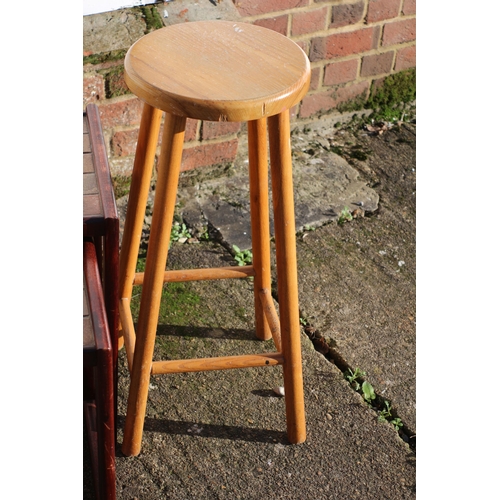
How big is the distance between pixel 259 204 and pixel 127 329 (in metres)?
0.56

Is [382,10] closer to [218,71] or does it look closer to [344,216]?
[344,216]

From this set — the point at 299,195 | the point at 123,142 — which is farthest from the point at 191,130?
the point at 299,195

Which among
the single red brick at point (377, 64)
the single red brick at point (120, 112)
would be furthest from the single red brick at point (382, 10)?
the single red brick at point (120, 112)

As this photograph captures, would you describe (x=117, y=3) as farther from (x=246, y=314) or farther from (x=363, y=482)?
(x=363, y=482)

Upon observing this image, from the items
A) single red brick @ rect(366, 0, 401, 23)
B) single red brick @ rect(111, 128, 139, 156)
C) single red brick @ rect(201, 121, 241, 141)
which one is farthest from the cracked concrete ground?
single red brick @ rect(366, 0, 401, 23)

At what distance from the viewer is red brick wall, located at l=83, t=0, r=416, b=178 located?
314 centimetres

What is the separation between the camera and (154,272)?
6.57 ft

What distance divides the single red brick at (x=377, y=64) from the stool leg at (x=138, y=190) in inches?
74.1

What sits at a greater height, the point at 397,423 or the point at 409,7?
the point at 409,7

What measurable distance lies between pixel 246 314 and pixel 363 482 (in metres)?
0.82

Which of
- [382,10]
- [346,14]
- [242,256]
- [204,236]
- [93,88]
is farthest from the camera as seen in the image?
[382,10]

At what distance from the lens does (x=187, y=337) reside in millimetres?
2721

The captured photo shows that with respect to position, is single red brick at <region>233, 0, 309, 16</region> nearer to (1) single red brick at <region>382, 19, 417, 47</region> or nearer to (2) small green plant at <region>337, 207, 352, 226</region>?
(1) single red brick at <region>382, 19, 417, 47</region>

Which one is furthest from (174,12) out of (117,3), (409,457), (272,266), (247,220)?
(409,457)
